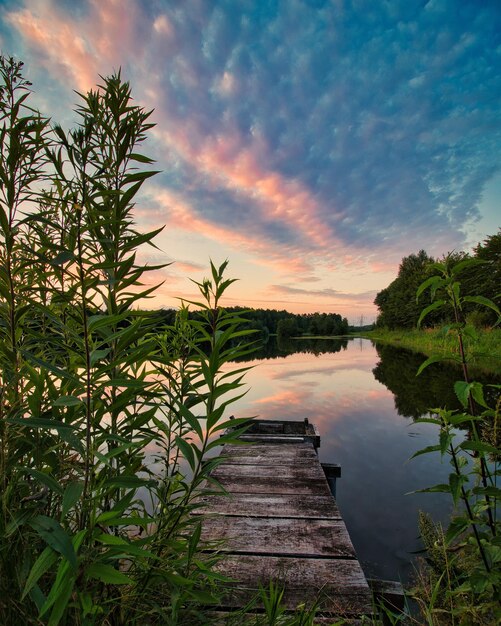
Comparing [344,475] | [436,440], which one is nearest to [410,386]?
[436,440]

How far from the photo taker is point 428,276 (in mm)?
2859

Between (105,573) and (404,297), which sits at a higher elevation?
(404,297)

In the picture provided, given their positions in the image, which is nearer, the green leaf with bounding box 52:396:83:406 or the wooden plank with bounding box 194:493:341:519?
the green leaf with bounding box 52:396:83:406

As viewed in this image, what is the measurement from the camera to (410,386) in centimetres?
1330

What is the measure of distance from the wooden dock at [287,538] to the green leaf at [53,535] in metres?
0.77

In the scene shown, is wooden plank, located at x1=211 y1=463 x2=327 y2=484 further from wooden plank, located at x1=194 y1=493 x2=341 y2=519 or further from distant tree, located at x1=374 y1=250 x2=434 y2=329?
distant tree, located at x1=374 y1=250 x2=434 y2=329

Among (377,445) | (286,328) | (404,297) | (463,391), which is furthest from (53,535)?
(286,328)

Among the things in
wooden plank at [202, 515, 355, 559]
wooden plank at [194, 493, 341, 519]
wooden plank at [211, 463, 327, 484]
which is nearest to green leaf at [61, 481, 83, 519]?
wooden plank at [202, 515, 355, 559]

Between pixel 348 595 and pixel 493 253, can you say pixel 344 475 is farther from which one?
pixel 493 253

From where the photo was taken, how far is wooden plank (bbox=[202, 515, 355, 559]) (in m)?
2.63

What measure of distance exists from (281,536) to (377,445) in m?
5.85

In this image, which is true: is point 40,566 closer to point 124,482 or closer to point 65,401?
point 124,482

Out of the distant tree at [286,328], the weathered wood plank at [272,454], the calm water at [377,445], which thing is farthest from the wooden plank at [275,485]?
the distant tree at [286,328]

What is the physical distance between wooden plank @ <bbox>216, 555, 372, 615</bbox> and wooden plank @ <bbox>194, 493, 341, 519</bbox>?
2.30ft
